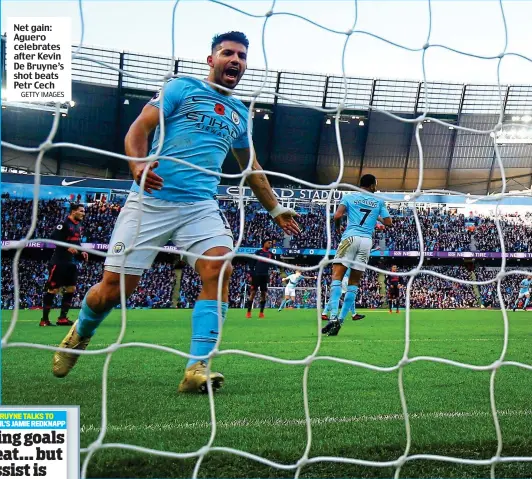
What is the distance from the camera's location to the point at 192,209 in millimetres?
3309

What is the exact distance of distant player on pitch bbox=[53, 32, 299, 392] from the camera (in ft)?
10.1

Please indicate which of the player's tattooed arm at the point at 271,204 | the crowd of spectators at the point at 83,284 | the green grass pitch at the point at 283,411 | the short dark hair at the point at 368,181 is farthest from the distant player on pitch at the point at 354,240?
the crowd of spectators at the point at 83,284

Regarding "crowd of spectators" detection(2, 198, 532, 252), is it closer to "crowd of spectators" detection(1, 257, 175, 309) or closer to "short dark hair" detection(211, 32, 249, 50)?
"crowd of spectators" detection(1, 257, 175, 309)

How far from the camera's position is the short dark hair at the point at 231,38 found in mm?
3318

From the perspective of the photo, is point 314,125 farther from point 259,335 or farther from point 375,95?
point 259,335

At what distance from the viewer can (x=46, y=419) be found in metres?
2.02

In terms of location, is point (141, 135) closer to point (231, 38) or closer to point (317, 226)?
point (231, 38)

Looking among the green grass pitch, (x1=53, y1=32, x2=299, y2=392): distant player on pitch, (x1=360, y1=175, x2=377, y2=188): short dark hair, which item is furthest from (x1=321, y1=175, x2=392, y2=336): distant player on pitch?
(x1=53, y1=32, x2=299, y2=392): distant player on pitch

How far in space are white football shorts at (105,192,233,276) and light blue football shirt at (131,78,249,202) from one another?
0.20 feet

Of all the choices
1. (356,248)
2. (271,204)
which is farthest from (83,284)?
(271,204)

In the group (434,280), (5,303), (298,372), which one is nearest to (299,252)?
(434,280)

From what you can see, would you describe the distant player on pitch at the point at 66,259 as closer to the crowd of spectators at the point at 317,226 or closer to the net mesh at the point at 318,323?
the net mesh at the point at 318,323

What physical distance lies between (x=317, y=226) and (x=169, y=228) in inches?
944

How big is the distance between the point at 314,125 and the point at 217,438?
2863 cm
